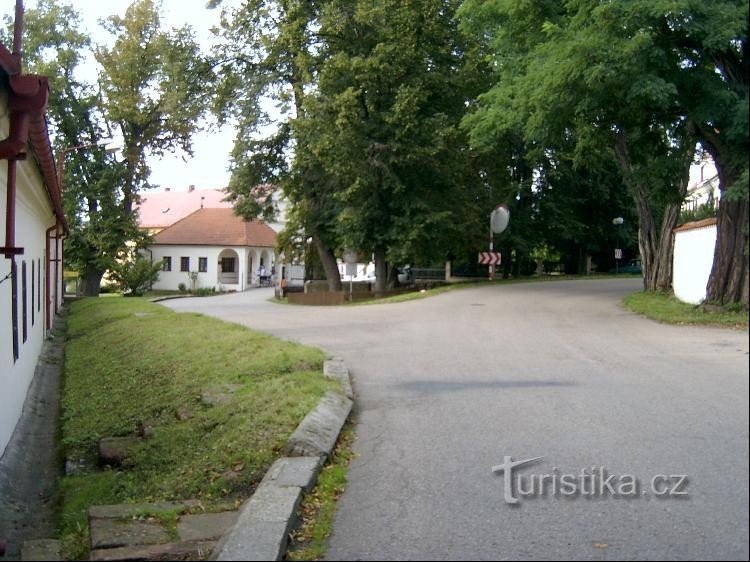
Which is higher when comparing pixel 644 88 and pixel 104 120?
pixel 104 120

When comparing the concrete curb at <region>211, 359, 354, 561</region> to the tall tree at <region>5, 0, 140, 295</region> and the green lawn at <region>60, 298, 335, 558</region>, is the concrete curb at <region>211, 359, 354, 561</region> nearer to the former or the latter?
the green lawn at <region>60, 298, 335, 558</region>

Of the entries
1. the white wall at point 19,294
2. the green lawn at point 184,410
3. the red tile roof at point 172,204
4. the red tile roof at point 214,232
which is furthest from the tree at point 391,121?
the red tile roof at point 172,204

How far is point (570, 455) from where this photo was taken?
497 cm

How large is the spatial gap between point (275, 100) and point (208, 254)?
26.9m

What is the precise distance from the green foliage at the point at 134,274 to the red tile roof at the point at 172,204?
96.8 ft

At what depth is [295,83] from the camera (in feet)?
109

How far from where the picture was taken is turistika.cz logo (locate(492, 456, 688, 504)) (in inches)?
150

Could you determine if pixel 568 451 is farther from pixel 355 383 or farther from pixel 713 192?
pixel 355 383

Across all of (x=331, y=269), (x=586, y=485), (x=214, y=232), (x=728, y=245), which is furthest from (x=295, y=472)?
(x=214, y=232)

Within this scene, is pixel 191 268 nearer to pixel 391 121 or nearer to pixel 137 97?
pixel 137 97

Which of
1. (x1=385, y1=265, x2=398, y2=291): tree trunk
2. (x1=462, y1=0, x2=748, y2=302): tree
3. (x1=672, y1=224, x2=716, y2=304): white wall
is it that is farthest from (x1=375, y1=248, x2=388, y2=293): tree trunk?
(x1=672, y1=224, x2=716, y2=304): white wall

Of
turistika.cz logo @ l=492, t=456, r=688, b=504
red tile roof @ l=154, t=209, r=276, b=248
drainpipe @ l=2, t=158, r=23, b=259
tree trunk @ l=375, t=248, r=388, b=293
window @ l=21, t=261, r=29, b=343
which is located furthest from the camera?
red tile roof @ l=154, t=209, r=276, b=248

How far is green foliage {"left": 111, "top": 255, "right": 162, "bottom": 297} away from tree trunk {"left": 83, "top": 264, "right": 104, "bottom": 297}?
89cm

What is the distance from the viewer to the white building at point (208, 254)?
59.3 metres
